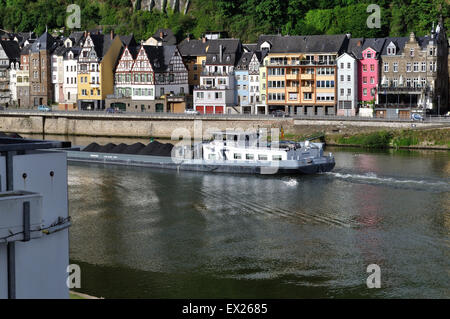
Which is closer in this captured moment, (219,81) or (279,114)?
(279,114)

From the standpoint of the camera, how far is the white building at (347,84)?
2918 inches

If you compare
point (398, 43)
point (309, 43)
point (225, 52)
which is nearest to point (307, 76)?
point (309, 43)

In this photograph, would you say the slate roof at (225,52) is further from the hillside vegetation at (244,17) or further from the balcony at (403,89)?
the balcony at (403,89)

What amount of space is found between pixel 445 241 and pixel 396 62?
146 feet

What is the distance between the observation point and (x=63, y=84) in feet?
295

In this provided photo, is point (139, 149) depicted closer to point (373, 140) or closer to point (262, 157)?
point (262, 157)

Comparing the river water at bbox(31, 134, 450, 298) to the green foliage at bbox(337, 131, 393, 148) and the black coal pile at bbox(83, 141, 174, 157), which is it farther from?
the green foliage at bbox(337, 131, 393, 148)

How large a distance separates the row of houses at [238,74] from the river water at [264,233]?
2333 cm

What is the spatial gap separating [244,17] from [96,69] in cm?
1829

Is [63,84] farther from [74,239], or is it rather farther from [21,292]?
[21,292]

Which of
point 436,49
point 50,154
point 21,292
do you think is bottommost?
point 21,292

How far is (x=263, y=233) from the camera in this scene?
3316 centimetres
